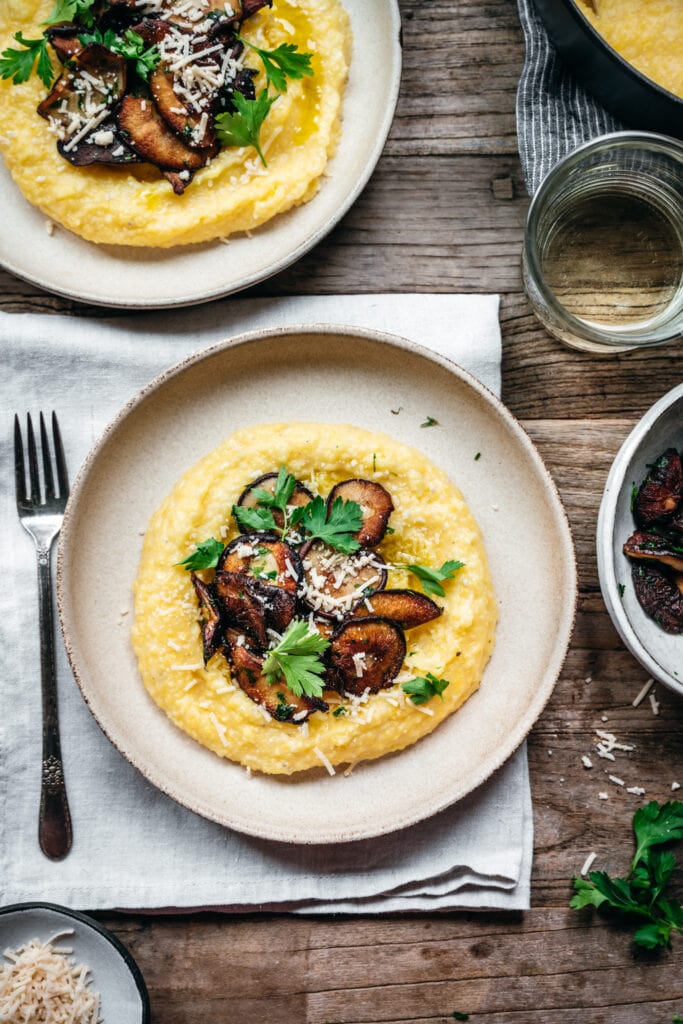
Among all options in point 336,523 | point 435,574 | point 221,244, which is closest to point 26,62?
point 221,244

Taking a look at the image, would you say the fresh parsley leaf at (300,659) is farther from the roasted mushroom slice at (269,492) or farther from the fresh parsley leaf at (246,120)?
the fresh parsley leaf at (246,120)

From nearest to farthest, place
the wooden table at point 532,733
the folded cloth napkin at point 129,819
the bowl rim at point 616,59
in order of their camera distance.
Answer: the bowl rim at point 616,59, the folded cloth napkin at point 129,819, the wooden table at point 532,733

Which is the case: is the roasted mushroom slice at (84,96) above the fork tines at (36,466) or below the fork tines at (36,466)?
above

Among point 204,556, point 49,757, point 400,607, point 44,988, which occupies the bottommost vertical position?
point 44,988

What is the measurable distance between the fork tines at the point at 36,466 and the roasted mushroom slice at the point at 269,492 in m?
0.74

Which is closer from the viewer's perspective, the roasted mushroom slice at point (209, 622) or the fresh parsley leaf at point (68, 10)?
the roasted mushroom slice at point (209, 622)

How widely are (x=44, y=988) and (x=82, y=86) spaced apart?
327 cm

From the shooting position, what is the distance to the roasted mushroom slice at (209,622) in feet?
9.55

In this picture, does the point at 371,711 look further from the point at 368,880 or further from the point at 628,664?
the point at 628,664

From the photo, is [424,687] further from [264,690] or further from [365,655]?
[264,690]

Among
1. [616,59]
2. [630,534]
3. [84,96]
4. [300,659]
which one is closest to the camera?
[616,59]

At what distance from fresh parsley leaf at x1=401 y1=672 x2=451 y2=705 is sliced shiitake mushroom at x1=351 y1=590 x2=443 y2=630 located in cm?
20

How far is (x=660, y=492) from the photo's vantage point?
3.12m

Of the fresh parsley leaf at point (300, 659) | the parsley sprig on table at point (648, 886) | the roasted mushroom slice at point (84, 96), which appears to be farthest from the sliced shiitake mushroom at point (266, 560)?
the parsley sprig on table at point (648, 886)
